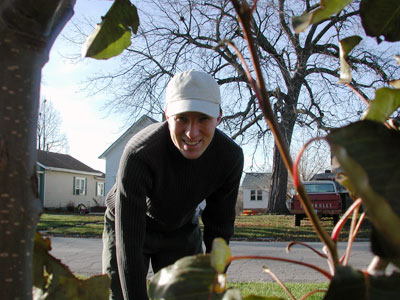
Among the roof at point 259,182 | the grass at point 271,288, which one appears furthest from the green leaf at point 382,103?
the roof at point 259,182

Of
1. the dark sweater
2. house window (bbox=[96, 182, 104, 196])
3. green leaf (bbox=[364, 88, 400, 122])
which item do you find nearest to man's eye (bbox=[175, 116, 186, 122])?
the dark sweater

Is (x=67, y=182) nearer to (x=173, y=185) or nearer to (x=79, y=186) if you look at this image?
(x=79, y=186)

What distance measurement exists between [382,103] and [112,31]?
2.04 feet

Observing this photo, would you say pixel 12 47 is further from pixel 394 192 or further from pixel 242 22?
pixel 394 192

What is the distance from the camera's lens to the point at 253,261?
880cm

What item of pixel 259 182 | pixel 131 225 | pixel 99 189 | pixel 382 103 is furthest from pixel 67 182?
pixel 382 103

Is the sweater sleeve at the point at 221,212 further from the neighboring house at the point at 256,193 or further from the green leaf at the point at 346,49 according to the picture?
the neighboring house at the point at 256,193

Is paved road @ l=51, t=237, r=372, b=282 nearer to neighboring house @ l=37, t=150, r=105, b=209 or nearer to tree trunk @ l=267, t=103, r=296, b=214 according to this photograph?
tree trunk @ l=267, t=103, r=296, b=214

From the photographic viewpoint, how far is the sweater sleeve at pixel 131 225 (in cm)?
204

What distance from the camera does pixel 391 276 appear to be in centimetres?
52

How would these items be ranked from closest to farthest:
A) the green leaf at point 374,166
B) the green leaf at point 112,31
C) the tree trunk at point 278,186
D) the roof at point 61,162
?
the green leaf at point 374,166 < the green leaf at point 112,31 < the tree trunk at point 278,186 < the roof at point 61,162

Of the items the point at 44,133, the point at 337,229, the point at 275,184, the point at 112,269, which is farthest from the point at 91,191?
the point at 337,229

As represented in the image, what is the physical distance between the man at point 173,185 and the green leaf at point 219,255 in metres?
1.33

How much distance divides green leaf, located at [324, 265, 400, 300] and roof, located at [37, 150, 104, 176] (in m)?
31.5
